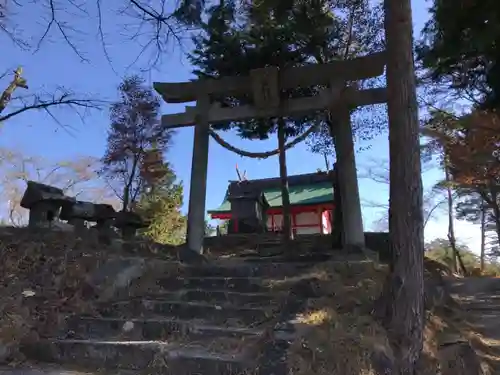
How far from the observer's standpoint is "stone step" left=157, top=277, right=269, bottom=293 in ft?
16.7

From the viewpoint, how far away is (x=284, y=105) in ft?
25.2

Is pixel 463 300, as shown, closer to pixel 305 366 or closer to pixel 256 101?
pixel 256 101

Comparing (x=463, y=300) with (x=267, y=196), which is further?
(x=267, y=196)

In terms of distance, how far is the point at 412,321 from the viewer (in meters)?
3.57

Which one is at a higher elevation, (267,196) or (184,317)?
(267,196)

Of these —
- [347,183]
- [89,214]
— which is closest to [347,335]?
[347,183]

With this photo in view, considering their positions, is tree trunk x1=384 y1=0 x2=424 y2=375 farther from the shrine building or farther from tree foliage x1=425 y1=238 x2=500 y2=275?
tree foliage x1=425 y1=238 x2=500 y2=275

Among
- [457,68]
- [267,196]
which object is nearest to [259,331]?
[457,68]

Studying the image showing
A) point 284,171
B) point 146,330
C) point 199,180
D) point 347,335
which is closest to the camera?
point 347,335

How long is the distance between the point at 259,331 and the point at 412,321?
54.5 inches

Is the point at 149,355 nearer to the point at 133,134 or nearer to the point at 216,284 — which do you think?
the point at 216,284

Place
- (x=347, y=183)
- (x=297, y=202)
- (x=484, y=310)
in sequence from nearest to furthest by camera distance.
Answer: (x=484, y=310) < (x=347, y=183) < (x=297, y=202)

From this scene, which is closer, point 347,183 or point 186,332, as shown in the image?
point 186,332

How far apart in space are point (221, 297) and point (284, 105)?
163 inches
